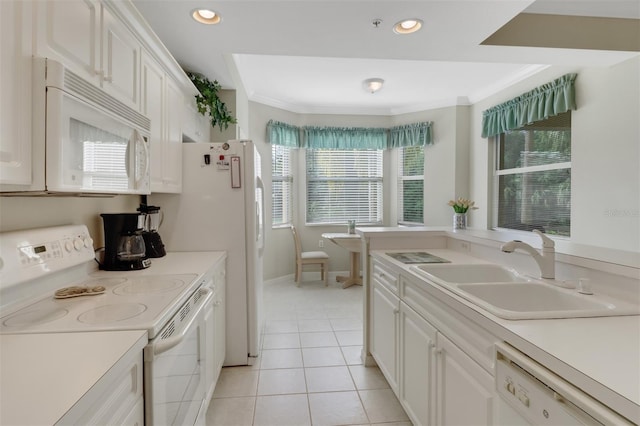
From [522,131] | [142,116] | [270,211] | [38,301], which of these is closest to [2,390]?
[38,301]

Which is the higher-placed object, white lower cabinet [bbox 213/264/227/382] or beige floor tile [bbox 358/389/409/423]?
white lower cabinet [bbox 213/264/227/382]

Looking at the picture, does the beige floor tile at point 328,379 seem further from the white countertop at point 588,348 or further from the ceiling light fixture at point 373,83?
the ceiling light fixture at point 373,83

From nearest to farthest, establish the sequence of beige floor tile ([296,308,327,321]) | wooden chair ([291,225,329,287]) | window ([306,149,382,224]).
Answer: beige floor tile ([296,308,327,321]) < wooden chair ([291,225,329,287]) < window ([306,149,382,224])

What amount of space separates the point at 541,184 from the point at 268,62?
337cm

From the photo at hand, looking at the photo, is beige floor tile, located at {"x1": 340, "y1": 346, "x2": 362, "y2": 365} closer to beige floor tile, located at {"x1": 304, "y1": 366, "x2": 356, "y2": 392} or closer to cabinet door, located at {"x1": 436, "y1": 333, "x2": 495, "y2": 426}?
beige floor tile, located at {"x1": 304, "y1": 366, "x2": 356, "y2": 392}

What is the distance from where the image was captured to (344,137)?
5.39 metres

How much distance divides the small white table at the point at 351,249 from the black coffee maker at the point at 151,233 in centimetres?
271

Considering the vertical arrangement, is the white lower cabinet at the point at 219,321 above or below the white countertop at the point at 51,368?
below

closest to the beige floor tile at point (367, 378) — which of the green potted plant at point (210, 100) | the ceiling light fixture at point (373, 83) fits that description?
the green potted plant at point (210, 100)

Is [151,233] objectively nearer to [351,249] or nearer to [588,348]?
[588,348]

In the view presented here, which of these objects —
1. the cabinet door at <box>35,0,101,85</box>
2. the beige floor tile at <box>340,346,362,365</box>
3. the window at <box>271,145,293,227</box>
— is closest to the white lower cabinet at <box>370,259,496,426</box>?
the beige floor tile at <box>340,346,362,365</box>

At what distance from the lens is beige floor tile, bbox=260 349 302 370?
8.38ft

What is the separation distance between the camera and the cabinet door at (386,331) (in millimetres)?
1930

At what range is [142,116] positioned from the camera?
1671mm
